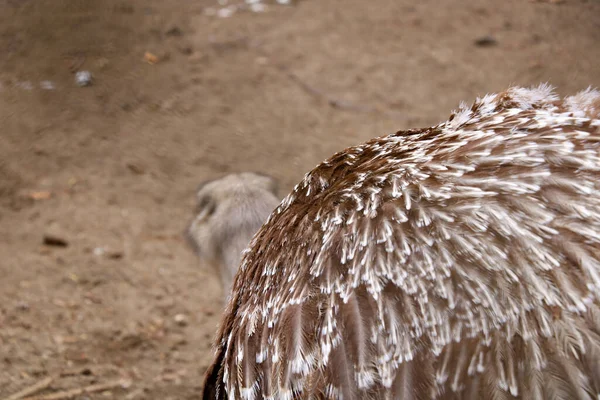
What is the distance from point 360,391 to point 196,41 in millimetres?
4691

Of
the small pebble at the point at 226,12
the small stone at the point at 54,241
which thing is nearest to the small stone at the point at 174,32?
the small pebble at the point at 226,12

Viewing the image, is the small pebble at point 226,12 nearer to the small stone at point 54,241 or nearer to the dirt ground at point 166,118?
the dirt ground at point 166,118

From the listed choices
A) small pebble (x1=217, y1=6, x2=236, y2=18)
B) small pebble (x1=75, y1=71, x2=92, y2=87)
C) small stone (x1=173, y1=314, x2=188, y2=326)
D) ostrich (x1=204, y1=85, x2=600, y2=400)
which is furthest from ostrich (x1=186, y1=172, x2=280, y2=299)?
small pebble (x1=217, y1=6, x2=236, y2=18)

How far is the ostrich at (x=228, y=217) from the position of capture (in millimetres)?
3160

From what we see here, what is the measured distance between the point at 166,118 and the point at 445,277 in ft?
12.0

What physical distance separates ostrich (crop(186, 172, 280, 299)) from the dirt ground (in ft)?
1.21

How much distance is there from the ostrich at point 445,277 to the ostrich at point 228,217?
3.92 ft

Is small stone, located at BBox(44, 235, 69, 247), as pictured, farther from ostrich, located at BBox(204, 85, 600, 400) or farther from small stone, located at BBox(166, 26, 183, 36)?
small stone, located at BBox(166, 26, 183, 36)

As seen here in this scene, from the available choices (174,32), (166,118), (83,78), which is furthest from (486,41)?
(83,78)

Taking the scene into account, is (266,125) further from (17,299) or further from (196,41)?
(17,299)

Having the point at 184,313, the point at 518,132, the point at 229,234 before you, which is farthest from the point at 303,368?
the point at 184,313

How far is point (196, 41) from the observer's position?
5801 mm

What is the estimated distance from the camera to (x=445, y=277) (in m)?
1.57

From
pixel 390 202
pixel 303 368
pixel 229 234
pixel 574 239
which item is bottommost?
pixel 229 234
